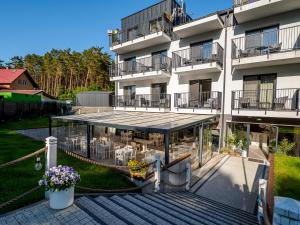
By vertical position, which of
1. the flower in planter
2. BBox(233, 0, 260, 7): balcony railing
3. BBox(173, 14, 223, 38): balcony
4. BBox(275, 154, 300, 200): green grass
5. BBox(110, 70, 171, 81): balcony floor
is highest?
BBox(233, 0, 260, 7): balcony railing

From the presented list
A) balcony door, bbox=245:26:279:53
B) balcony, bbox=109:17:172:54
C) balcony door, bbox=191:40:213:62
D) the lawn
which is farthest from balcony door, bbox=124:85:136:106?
balcony door, bbox=245:26:279:53

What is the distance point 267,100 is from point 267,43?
3.69 metres

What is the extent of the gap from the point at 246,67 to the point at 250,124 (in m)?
4.00

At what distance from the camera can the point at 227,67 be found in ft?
45.6

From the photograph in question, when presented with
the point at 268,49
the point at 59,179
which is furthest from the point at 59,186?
the point at 268,49

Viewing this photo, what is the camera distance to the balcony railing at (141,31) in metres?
16.5

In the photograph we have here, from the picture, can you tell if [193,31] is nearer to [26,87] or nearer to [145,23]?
[145,23]

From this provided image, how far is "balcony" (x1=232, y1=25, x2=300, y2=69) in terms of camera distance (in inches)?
432

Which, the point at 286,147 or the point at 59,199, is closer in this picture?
the point at 59,199

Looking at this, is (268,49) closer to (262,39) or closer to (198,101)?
(262,39)

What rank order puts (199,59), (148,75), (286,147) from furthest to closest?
(148,75) → (199,59) → (286,147)

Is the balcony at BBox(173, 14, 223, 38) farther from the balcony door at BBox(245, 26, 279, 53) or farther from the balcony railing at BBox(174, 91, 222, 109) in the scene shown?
the balcony railing at BBox(174, 91, 222, 109)

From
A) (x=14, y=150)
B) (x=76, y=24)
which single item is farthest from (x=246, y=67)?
(x=76, y=24)

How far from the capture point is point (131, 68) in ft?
63.4
